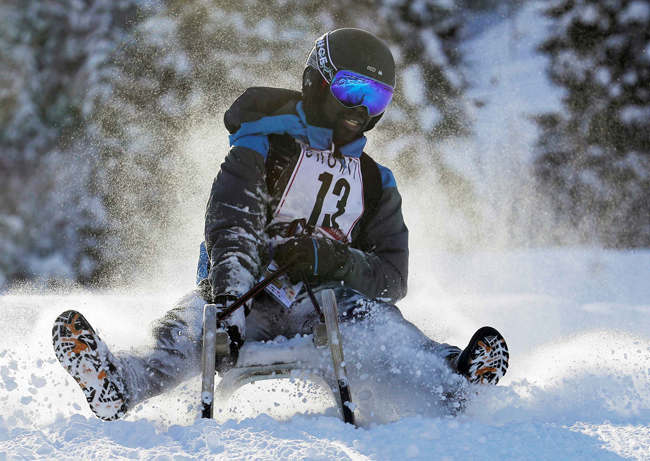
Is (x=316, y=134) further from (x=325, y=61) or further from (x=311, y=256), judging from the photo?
(x=311, y=256)

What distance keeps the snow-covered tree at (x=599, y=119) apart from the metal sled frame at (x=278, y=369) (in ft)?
37.0

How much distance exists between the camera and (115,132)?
36.3ft

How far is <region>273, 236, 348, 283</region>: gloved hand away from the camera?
224cm

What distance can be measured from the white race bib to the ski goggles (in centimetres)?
24

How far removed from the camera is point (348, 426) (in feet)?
6.16

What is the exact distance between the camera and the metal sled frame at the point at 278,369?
1866 millimetres

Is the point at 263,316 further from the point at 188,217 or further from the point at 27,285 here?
the point at 27,285

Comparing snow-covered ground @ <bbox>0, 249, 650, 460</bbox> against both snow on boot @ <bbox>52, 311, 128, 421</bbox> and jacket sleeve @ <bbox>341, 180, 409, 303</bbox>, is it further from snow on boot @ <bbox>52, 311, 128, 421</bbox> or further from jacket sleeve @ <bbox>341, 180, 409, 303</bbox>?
jacket sleeve @ <bbox>341, 180, 409, 303</bbox>

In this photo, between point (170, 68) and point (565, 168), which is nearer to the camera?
point (170, 68)

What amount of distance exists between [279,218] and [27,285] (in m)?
9.52

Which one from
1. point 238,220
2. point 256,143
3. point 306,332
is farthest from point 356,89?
point 306,332

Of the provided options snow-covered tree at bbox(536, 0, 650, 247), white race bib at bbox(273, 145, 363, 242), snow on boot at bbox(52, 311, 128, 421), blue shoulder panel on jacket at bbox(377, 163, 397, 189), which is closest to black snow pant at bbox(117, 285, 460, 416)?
snow on boot at bbox(52, 311, 128, 421)

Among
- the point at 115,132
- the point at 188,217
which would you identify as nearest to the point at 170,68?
the point at 115,132

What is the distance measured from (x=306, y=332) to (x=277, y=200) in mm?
542
